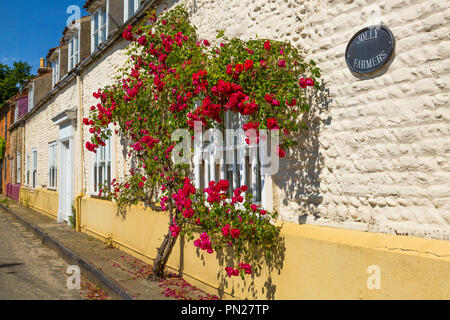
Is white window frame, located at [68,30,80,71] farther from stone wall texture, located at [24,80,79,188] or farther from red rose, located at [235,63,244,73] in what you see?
red rose, located at [235,63,244,73]

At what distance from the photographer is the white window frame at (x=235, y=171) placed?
4602 millimetres

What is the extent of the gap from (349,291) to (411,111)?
5.04 feet

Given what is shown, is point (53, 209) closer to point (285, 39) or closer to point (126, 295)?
point (126, 295)

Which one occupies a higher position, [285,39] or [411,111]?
[285,39]

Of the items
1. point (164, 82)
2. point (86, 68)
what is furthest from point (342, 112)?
point (86, 68)

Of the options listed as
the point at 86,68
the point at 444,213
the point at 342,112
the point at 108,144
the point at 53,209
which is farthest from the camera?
the point at 53,209

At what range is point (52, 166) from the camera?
1499 centimetres

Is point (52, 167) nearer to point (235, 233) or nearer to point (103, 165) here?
point (103, 165)

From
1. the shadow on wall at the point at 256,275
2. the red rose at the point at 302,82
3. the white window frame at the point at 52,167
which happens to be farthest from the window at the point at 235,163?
the white window frame at the point at 52,167

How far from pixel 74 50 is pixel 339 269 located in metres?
12.4

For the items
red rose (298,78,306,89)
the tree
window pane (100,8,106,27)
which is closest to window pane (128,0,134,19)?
window pane (100,8,106,27)

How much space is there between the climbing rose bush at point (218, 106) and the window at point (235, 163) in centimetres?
13

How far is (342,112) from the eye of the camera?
3.76 meters

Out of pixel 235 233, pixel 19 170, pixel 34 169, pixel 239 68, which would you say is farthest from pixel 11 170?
pixel 239 68
